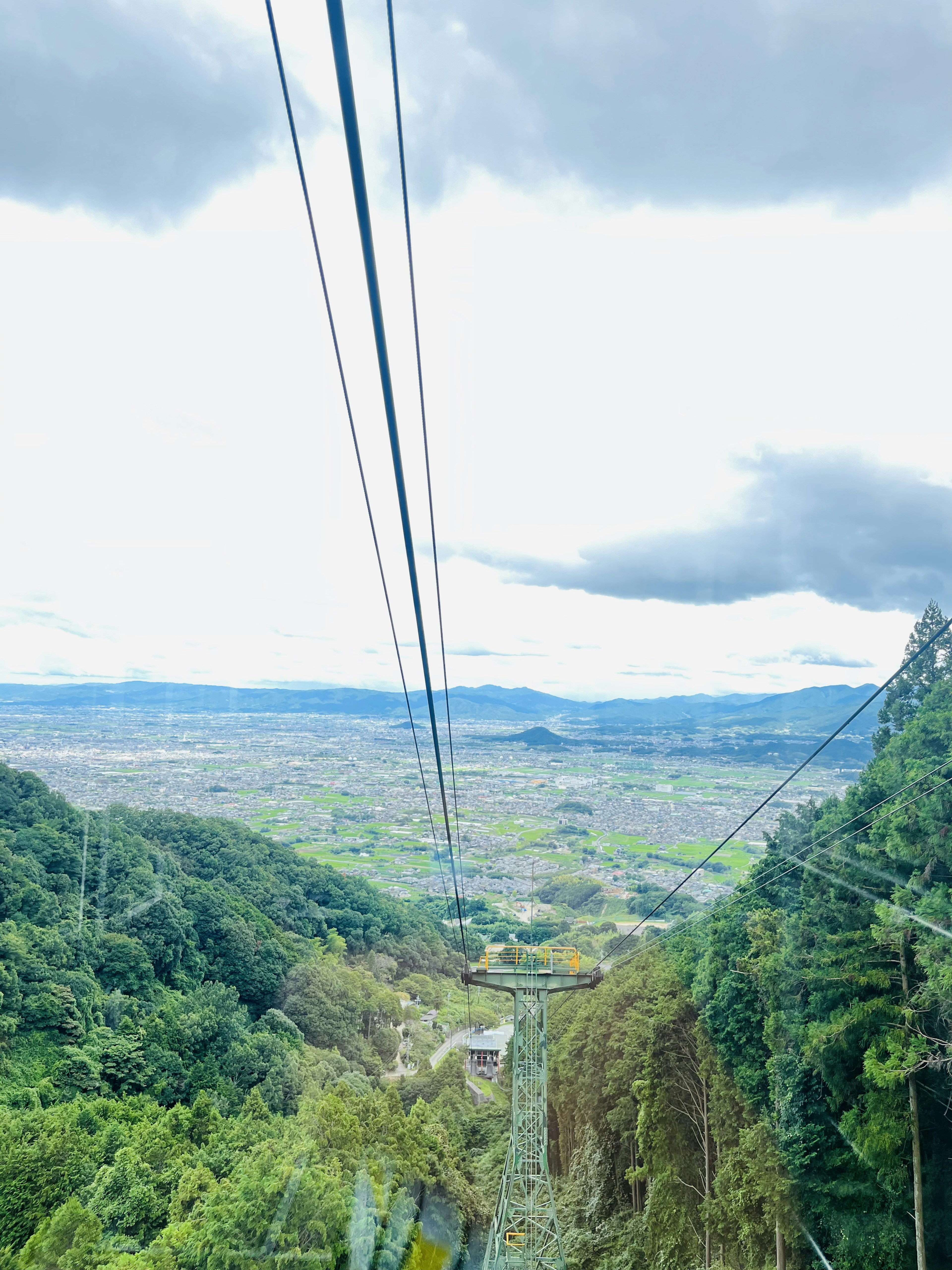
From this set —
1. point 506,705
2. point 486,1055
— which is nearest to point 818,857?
point 486,1055

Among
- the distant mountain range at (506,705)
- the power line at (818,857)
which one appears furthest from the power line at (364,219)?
the distant mountain range at (506,705)

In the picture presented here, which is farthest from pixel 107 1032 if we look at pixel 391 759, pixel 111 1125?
pixel 391 759

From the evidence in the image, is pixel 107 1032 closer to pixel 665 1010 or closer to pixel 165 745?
pixel 665 1010

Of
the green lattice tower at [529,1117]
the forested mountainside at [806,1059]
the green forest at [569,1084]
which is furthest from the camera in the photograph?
the green lattice tower at [529,1117]

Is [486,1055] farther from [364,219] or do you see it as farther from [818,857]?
[364,219]

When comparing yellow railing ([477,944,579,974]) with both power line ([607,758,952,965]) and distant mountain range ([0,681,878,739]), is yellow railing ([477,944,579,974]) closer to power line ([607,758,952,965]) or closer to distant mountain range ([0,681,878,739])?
power line ([607,758,952,965])

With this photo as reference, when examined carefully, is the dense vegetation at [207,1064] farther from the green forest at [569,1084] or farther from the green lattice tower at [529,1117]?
the green lattice tower at [529,1117]

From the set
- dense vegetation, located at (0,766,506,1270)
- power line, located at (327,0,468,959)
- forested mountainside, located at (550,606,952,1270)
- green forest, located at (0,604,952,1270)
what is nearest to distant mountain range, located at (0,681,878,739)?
dense vegetation, located at (0,766,506,1270)

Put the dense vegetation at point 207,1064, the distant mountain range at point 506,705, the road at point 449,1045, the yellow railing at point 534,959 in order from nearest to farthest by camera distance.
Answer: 1. the yellow railing at point 534,959
2. the dense vegetation at point 207,1064
3. the road at point 449,1045
4. the distant mountain range at point 506,705
